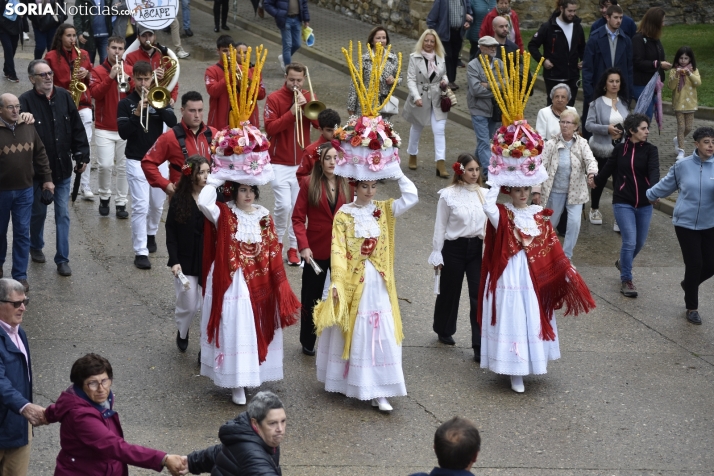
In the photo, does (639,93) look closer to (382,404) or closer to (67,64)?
(67,64)

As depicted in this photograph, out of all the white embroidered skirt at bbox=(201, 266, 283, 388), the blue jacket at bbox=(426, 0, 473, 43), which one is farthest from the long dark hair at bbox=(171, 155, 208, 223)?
the blue jacket at bbox=(426, 0, 473, 43)

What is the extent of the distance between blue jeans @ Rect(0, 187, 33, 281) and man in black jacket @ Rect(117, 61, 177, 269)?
120 centimetres

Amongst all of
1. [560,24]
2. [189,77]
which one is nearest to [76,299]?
[560,24]

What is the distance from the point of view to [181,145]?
9.45 meters

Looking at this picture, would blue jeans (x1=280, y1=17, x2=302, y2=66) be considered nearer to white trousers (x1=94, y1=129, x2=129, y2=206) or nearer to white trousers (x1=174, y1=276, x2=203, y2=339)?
white trousers (x1=94, y1=129, x2=129, y2=206)

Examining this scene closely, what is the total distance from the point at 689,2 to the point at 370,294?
15855 mm

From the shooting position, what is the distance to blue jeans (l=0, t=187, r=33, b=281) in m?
9.42

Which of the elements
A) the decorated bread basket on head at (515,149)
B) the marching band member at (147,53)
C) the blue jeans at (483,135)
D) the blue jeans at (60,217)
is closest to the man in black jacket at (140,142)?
the blue jeans at (60,217)

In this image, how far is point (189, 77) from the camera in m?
18.2

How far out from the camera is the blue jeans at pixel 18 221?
9422 mm

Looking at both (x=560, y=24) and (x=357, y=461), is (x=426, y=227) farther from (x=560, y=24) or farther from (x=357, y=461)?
(x=357, y=461)

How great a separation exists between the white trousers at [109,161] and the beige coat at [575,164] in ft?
14.9

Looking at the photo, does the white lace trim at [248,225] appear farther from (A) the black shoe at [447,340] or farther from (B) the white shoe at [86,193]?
(B) the white shoe at [86,193]

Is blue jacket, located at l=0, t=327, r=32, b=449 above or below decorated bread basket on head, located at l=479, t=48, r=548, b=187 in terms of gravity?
below
